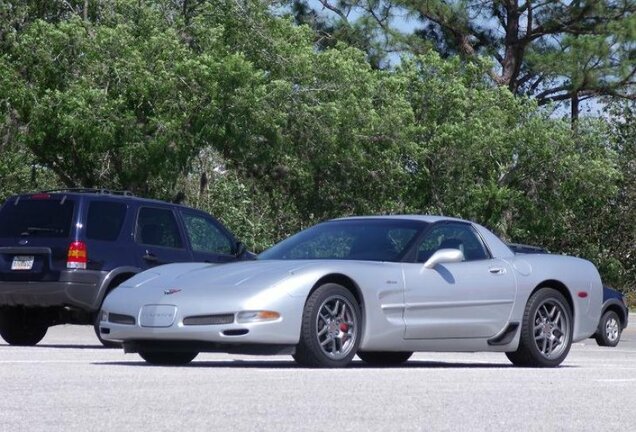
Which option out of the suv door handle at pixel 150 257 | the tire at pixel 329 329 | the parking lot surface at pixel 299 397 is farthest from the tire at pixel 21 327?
the tire at pixel 329 329

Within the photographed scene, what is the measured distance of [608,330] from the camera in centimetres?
2223

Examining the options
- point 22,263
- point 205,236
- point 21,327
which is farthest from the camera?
point 205,236

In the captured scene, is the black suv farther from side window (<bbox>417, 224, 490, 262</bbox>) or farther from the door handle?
the door handle

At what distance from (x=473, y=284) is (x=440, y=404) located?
165 inches

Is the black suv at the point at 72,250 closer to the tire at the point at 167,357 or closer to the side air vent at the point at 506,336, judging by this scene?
the tire at the point at 167,357

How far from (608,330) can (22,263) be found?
983cm

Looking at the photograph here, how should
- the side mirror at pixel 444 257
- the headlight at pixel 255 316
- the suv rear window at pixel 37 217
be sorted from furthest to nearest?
1. the suv rear window at pixel 37 217
2. the side mirror at pixel 444 257
3. the headlight at pixel 255 316

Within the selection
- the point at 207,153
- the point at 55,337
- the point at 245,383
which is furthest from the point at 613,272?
the point at 245,383

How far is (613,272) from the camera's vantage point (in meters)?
40.3

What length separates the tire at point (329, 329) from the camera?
1150 centimetres

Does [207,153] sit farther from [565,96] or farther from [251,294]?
[251,294]

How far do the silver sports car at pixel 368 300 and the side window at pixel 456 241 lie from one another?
1cm

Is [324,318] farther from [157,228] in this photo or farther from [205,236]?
[205,236]

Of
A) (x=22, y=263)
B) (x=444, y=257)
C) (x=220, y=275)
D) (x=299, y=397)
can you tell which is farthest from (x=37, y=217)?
(x=299, y=397)
